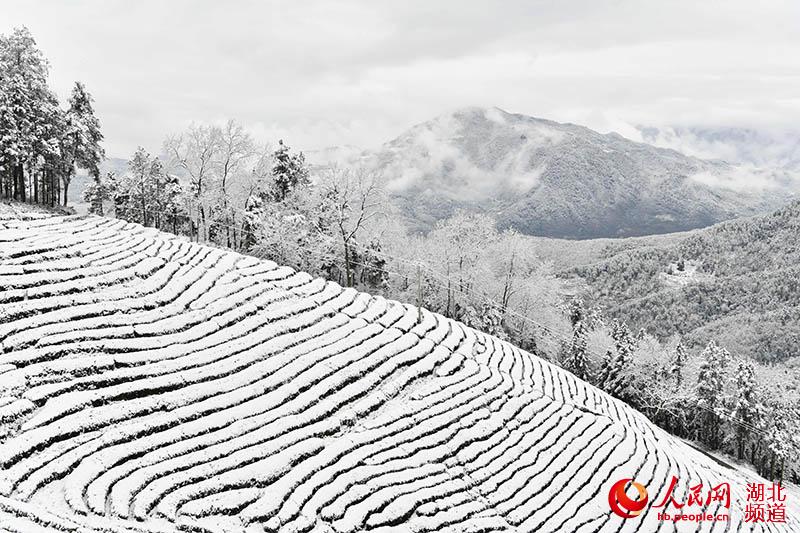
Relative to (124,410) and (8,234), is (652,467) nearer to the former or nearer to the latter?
(124,410)

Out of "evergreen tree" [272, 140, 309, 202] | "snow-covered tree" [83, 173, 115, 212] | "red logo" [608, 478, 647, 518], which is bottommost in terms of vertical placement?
"red logo" [608, 478, 647, 518]

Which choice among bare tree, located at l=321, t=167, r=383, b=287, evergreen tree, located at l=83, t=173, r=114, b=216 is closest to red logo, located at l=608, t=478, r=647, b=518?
bare tree, located at l=321, t=167, r=383, b=287

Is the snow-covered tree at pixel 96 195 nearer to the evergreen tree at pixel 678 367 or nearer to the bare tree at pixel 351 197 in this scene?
the bare tree at pixel 351 197

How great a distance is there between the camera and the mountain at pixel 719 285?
101 m

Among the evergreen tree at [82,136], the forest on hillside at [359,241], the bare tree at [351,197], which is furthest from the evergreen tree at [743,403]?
the evergreen tree at [82,136]

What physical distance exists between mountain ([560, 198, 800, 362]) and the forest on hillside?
179ft

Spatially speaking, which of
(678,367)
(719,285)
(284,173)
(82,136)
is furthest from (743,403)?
(719,285)

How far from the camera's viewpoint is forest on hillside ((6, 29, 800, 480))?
37.2 metres

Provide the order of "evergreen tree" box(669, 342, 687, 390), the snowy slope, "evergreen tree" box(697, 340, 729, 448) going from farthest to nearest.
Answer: "evergreen tree" box(669, 342, 687, 390), "evergreen tree" box(697, 340, 729, 448), the snowy slope

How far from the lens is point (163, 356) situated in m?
13.5

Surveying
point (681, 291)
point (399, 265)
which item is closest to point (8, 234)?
point (399, 265)

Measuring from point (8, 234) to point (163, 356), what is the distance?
7452 mm

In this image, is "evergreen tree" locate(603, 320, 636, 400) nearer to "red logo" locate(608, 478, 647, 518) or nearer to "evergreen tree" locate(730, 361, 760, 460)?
"evergreen tree" locate(730, 361, 760, 460)

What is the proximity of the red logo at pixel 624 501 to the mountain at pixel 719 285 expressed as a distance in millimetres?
91274
